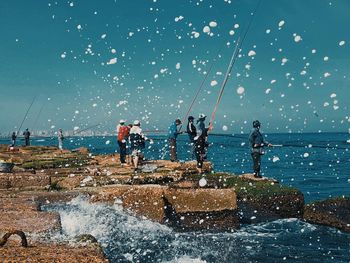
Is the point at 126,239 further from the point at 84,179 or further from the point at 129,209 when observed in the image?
the point at 84,179

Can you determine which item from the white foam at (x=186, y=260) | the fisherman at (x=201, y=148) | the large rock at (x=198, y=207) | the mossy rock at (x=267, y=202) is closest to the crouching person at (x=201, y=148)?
the fisherman at (x=201, y=148)

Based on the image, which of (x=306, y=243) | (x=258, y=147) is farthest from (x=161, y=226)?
(x=258, y=147)

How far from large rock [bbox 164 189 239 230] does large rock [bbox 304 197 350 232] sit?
4.09 metres

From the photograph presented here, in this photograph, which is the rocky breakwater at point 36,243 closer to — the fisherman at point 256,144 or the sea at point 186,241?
the sea at point 186,241

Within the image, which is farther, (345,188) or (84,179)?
(345,188)

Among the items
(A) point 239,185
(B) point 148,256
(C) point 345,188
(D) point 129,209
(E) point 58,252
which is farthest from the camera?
(C) point 345,188

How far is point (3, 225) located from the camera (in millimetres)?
3533

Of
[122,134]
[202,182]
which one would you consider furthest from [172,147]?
[202,182]

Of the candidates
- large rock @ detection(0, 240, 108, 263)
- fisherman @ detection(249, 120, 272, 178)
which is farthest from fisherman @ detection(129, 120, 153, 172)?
large rock @ detection(0, 240, 108, 263)

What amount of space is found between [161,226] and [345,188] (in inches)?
827

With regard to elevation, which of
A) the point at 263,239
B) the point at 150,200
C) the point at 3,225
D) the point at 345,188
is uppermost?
the point at 3,225

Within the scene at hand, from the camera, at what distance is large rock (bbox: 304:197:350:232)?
10.7 metres

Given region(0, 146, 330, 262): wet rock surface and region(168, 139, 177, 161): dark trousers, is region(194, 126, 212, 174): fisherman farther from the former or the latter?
region(168, 139, 177, 161): dark trousers

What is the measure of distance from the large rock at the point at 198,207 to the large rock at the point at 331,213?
4.09 m
